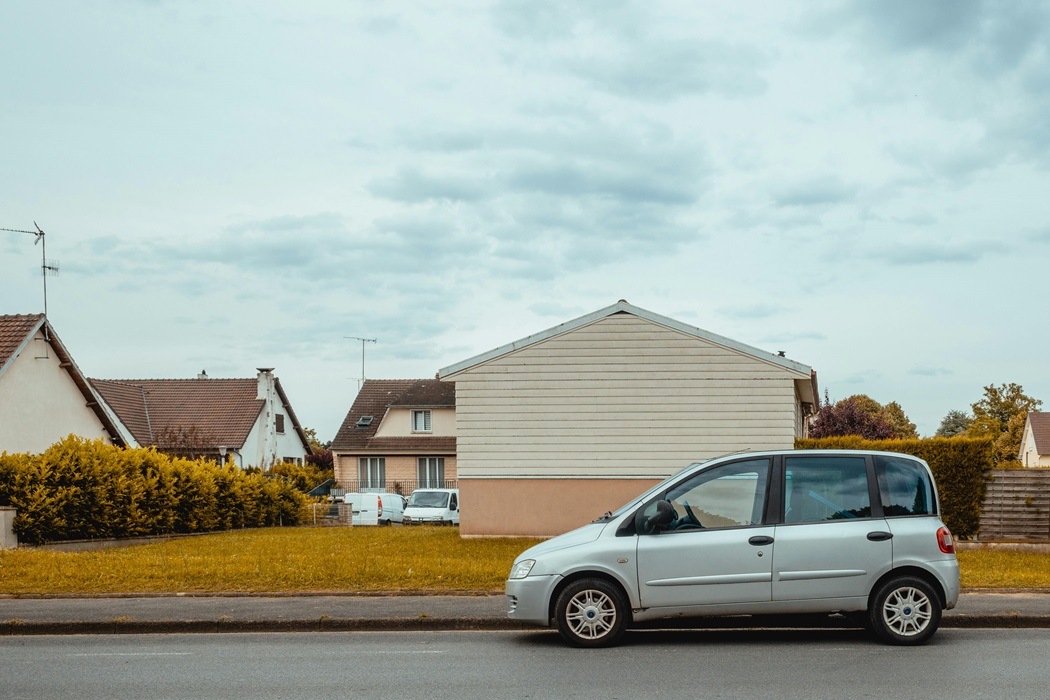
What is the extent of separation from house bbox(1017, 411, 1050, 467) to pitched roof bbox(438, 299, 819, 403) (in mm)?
52767

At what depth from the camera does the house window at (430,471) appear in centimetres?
5459

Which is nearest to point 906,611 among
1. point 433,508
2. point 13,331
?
point 13,331

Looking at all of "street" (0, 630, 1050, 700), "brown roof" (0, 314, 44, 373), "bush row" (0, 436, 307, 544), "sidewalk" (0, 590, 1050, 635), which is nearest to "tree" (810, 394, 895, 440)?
"bush row" (0, 436, 307, 544)

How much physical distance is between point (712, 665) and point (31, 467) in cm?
1745

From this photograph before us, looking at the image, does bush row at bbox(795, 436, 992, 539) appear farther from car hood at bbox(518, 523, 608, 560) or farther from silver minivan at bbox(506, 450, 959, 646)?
car hood at bbox(518, 523, 608, 560)

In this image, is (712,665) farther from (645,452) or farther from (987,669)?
(645,452)

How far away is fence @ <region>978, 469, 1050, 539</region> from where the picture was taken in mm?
22250

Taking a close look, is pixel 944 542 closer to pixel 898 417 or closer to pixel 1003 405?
pixel 1003 405

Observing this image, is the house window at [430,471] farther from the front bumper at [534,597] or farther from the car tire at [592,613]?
the car tire at [592,613]

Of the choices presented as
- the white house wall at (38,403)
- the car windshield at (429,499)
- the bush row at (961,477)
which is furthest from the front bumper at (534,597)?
the car windshield at (429,499)

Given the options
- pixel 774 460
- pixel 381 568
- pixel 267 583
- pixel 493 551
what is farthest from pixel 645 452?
pixel 774 460

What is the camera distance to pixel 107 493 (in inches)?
953

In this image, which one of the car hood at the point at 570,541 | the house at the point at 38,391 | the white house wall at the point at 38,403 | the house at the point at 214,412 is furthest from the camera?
the house at the point at 214,412

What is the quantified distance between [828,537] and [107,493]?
1811cm
